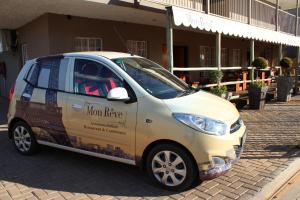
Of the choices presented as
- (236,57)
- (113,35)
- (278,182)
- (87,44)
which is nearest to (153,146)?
(278,182)

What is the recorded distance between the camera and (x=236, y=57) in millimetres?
20594

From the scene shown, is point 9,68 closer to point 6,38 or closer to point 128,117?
point 6,38

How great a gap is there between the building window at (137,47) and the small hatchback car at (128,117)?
21.1 ft

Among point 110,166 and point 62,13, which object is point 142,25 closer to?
point 62,13

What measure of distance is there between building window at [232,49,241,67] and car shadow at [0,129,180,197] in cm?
1543

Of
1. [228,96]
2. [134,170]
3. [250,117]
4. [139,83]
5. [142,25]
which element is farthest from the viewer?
[142,25]

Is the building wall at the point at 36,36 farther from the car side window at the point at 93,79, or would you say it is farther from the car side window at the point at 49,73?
the car side window at the point at 93,79

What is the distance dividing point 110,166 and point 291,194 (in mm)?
2769

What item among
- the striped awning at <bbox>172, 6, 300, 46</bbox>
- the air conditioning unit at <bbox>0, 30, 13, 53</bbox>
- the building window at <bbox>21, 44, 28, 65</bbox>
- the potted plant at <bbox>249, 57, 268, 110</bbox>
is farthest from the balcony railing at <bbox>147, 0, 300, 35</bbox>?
the air conditioning unit at <bbox>0, 30, 13, 53</bbox>

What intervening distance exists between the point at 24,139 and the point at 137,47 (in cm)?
726

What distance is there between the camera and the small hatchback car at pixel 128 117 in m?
4.52

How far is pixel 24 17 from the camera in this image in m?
10.1

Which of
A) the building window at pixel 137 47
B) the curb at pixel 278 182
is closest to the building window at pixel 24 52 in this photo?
the building window at pixel 137 47

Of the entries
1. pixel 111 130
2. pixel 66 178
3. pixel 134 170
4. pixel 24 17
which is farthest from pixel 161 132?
pixel 24 17
